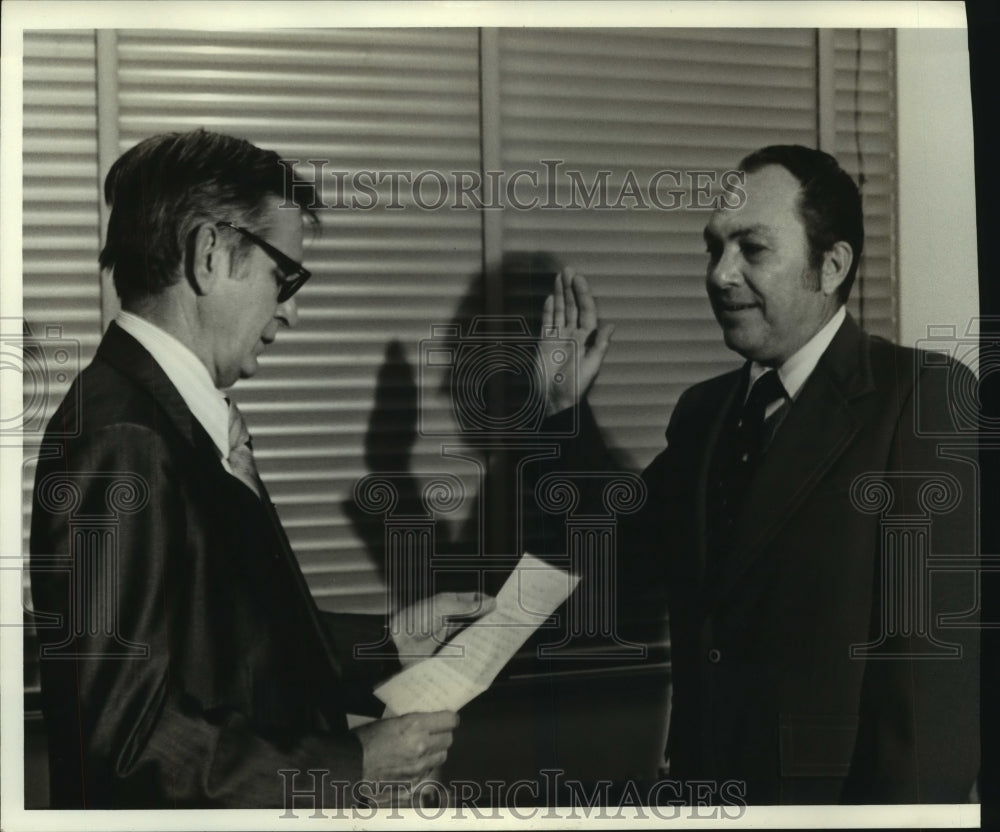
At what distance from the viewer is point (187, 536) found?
10.2ft

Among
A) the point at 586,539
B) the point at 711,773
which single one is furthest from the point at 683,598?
the point at 711,773

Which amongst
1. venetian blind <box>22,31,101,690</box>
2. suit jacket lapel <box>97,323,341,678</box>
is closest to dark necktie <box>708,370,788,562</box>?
suit jacket lapel <box>97,323,341,678</box>

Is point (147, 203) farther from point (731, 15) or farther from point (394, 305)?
point (731, 15)

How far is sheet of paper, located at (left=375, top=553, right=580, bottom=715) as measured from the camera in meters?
3.16

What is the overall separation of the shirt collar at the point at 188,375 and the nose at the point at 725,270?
142 cm

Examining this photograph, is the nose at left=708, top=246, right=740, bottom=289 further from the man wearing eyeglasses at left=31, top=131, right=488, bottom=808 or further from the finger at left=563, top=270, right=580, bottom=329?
the man wearing eyeglasses at left=31, top=131, right=488, bottom=808

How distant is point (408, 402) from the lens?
3135mm

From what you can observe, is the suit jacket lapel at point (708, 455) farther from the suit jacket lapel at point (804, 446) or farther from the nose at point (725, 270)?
the nose at point (725, 270)

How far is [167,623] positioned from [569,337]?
4.53ft

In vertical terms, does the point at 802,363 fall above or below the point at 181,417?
above

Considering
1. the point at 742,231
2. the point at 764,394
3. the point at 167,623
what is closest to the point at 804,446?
the point at 764,394

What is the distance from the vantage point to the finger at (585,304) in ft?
10.3

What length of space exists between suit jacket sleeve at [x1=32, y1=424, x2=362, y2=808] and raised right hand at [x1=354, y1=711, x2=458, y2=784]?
0.13 ft

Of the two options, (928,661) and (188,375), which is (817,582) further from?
(188,375)
